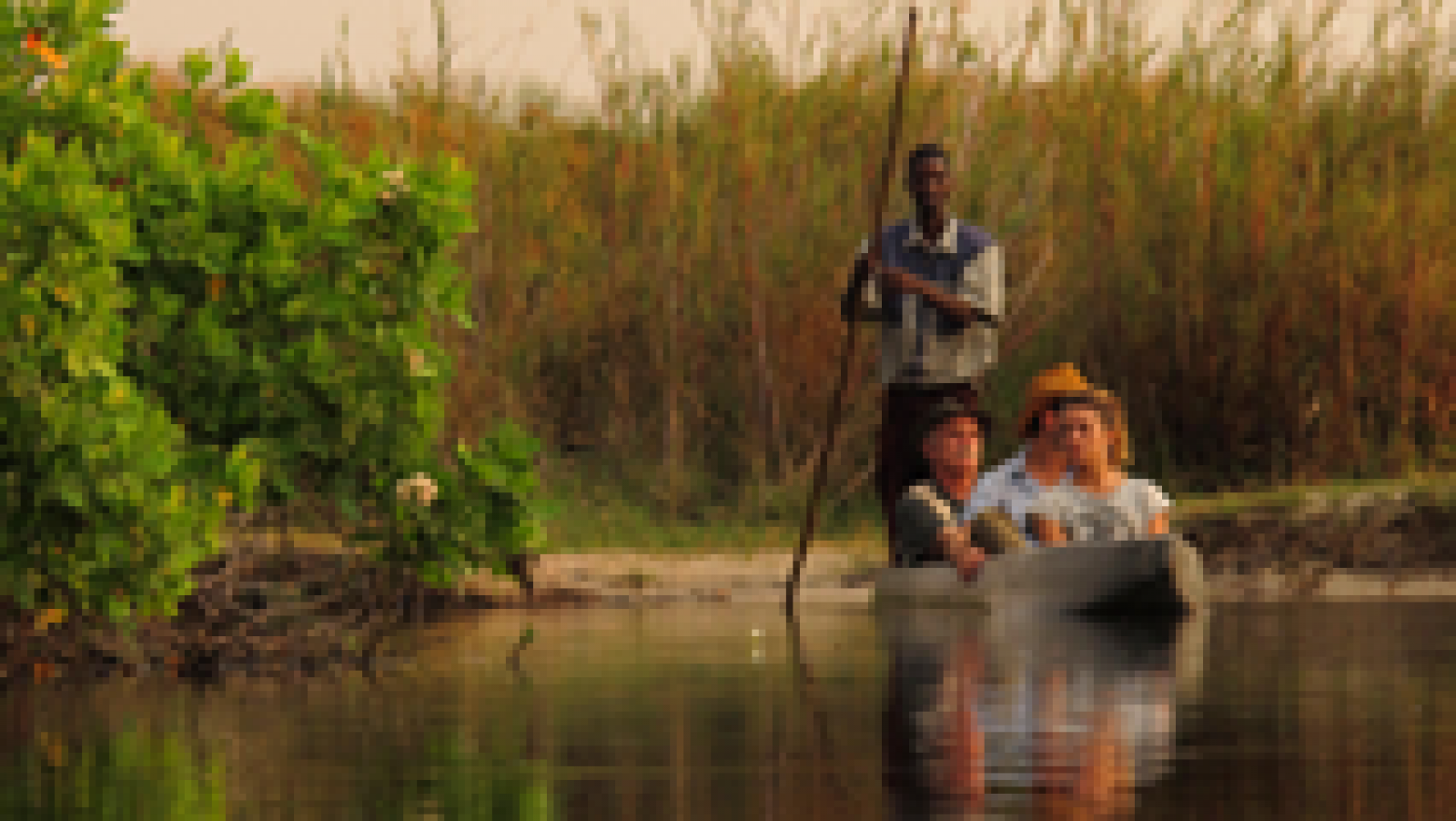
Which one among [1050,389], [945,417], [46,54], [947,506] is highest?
[46,54]

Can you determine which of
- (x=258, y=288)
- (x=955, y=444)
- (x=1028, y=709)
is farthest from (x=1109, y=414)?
(x=1028, y=709)

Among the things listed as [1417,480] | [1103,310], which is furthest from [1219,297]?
[1417,480]

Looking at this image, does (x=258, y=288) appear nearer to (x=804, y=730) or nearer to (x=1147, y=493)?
(x=1147, y=493)

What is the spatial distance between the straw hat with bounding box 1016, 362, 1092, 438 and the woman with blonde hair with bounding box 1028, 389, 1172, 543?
58 mm

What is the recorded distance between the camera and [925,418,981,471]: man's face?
13.2m

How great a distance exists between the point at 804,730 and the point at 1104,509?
4.60 metres

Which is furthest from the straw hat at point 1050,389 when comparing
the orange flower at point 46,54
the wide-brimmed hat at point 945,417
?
the orange flower at point 46,54

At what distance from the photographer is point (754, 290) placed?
56.3ft

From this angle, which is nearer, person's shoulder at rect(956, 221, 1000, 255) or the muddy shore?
the muddy shore

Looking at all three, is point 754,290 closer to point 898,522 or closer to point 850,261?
point 850,261

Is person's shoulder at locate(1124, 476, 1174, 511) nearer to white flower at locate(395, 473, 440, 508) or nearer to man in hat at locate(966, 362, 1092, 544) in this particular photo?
man in hat at locate(966, 362, 1092, 544)

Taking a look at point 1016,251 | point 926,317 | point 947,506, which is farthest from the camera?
point 1016,251

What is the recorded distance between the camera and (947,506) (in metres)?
13.1

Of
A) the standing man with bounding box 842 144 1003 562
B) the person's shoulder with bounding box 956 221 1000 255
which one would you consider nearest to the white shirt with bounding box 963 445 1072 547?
the standing man with bounding box 842 144 1003 562
